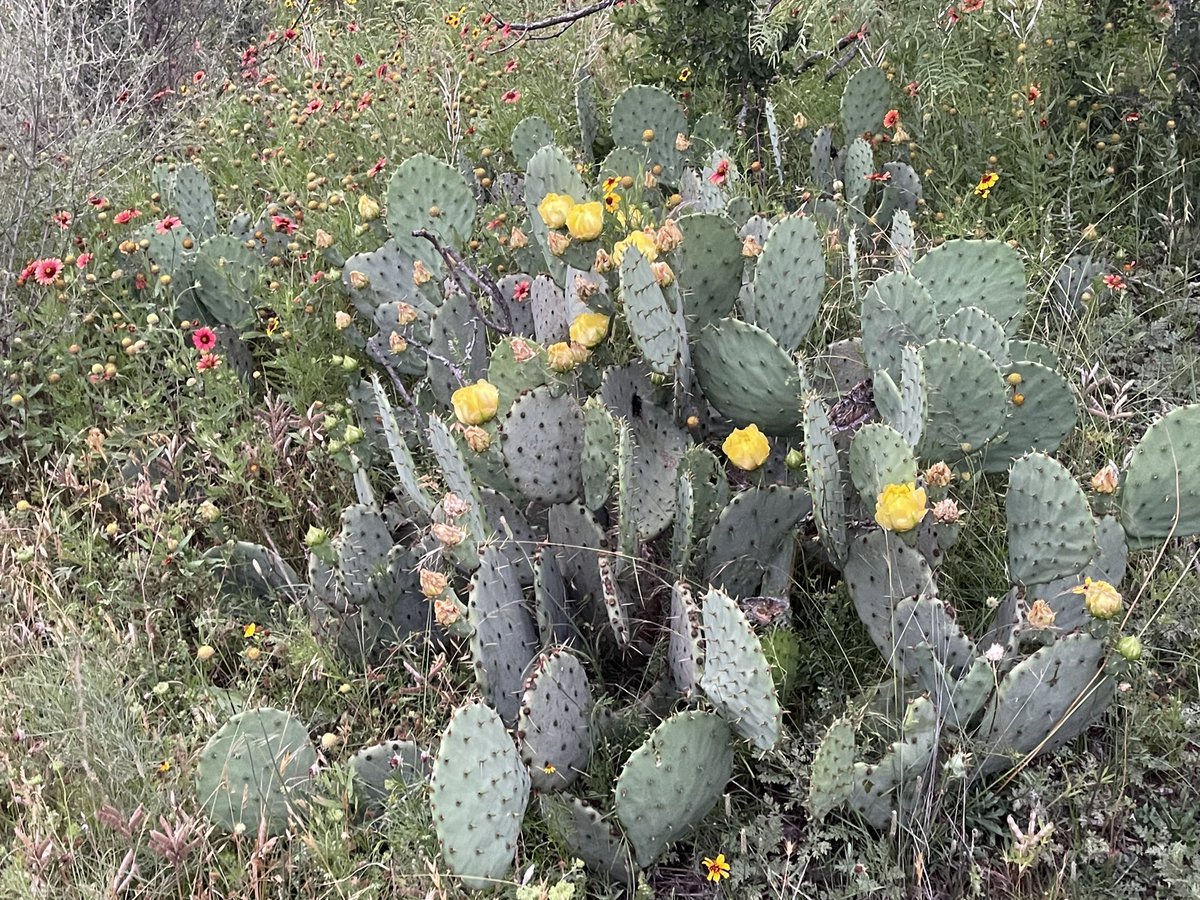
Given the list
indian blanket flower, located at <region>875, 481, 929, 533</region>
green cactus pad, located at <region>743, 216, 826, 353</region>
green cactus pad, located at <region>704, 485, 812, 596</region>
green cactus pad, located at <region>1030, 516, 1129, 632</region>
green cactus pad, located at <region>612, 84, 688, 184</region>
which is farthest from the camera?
green cactus pad, located at <region>612, 84, 688, 184</region>

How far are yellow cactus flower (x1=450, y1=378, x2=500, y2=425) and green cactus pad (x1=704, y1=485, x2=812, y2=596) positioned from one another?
0.52m

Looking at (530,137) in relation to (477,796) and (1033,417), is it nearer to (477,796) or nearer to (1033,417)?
(1033,417)

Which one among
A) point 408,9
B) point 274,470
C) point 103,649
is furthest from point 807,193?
point 408,9

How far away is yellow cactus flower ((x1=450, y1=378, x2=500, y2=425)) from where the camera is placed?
195cm

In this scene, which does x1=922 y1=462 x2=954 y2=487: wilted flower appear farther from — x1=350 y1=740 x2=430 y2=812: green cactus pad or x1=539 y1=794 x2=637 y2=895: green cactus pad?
x1=350 y1=740 x2=430 y2=812: green cactus pad

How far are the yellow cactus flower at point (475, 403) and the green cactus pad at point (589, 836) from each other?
71cm

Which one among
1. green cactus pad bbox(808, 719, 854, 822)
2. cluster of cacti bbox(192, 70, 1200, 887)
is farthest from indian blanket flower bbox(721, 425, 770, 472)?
green cactus pad bbox(808, 719, 854, 822)

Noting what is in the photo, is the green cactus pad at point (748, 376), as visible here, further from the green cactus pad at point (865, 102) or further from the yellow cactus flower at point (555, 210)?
the green cactus pad at point (865, 102)

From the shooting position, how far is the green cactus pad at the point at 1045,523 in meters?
1.85

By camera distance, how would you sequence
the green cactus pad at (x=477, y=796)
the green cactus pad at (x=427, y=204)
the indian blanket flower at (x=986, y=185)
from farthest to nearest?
the indian blanket flower at (x=986, y=185) < the green cactus pad at (x=427, y=204) < the green cactus pad at (x=477, y=796)

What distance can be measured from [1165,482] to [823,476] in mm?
642

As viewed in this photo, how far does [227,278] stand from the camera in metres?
3.14

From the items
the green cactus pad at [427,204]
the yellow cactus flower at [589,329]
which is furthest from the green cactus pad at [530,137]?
the yellow cactus flower at [589,329]

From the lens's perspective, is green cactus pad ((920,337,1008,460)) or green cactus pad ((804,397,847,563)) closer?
green cactus pad ((804,397,847,563))
